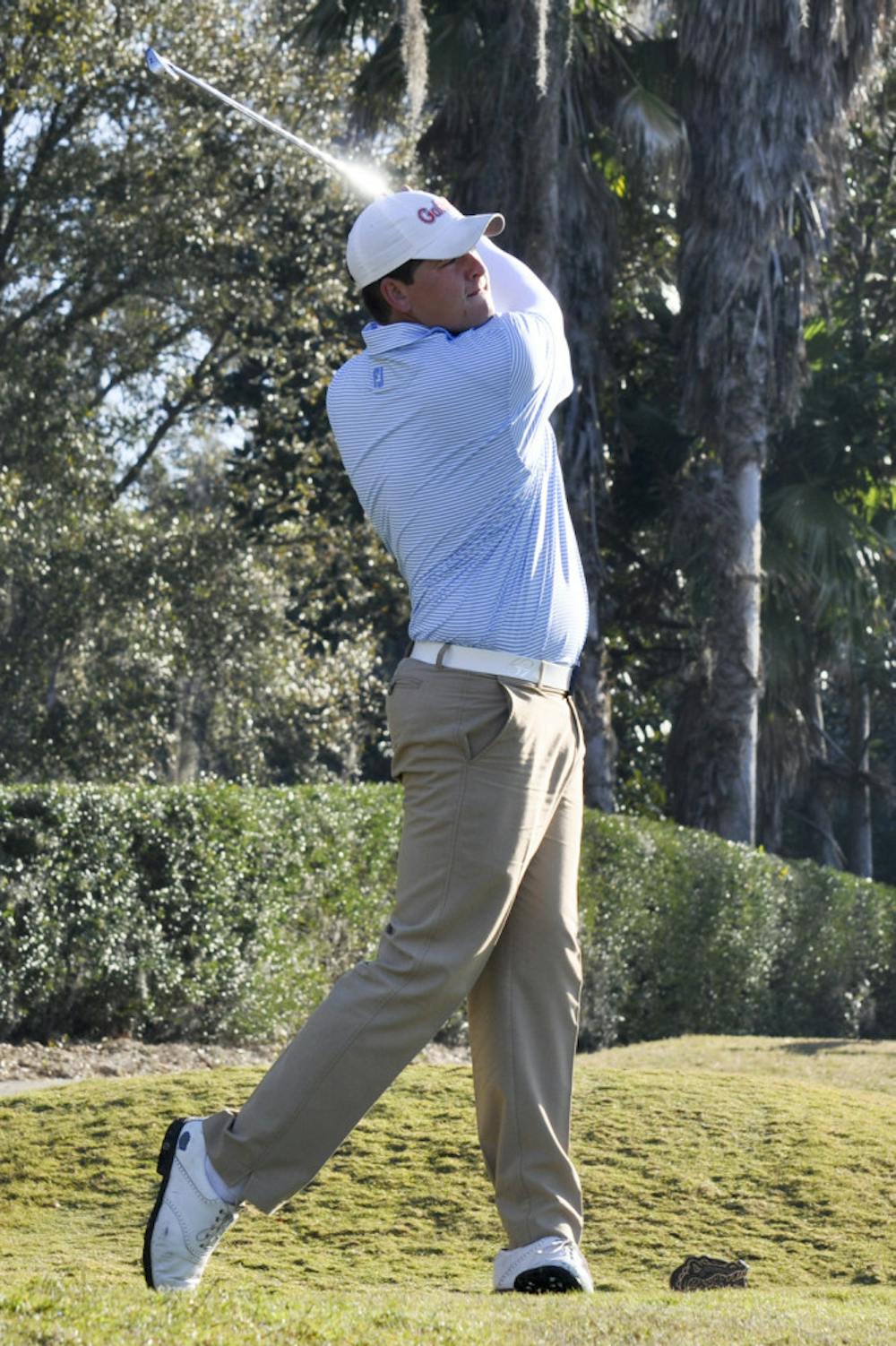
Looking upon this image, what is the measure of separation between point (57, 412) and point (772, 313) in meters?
7.19

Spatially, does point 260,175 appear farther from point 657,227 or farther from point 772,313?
point 657,227

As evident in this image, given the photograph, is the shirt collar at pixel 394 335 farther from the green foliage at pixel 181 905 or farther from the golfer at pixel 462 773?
the green foliage at pixel 181 905

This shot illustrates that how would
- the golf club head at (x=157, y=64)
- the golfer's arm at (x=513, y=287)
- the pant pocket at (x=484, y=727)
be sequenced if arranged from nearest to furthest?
the pant pocket at (x=484, y=727) < the golfer's arm at (x=513, y=287) < the golf club head at (x=157, y=64)

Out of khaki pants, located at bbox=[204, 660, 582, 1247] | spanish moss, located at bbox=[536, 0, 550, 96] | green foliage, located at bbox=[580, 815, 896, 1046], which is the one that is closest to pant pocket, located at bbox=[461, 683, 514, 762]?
khaki pants, located at bbox=[204, 660, 582, 1247]

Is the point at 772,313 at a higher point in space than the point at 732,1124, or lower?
higher

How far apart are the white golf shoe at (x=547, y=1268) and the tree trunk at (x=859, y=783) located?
2394 cm

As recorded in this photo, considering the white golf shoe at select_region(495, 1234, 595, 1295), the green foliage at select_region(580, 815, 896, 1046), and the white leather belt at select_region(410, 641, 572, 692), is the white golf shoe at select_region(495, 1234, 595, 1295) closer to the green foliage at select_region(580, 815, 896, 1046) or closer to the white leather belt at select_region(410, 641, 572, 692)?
the white leather belt at select_region(410, 641, 572, 692)

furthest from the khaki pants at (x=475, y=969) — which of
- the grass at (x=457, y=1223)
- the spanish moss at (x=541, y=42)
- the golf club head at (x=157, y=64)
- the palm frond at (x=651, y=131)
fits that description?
the palm frond at (x=651, y=131)

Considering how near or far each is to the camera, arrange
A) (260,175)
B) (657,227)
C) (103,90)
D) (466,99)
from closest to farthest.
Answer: (103,90), (260,175), (466,99), (657,227)

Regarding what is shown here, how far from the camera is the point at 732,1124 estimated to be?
6.26m

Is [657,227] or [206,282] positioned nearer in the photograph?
[206,282]

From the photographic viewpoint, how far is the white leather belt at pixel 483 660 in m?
3.56

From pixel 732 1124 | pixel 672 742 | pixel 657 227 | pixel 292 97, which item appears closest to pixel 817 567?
pixel 672 742

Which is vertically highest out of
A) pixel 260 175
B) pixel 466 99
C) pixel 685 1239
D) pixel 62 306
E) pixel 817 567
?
pixel 466 99
